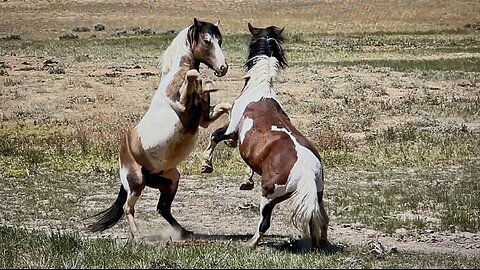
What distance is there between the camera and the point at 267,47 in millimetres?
9820

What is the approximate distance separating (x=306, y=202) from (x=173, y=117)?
1.99 meters

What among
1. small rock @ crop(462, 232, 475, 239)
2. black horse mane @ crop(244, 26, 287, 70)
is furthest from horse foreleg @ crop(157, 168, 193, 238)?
small rock @ crop(462, 232, 475, 239)

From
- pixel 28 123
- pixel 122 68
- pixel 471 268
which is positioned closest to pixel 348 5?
pixel 122 68

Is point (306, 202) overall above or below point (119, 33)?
above

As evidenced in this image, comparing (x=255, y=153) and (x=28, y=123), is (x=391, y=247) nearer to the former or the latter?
(x=255, y=153)

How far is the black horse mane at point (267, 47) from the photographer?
387 inches

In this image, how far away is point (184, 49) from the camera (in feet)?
30.9

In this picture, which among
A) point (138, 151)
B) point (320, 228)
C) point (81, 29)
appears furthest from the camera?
point (81, 29)

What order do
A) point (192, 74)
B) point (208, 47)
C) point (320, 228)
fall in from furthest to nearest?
point (208, 47) < point (192, 74) < point (320, 228)

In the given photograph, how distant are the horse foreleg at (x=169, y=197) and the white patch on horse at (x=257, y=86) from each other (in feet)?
3.11

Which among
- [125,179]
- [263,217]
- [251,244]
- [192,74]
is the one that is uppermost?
[192,74]

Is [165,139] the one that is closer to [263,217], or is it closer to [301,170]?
[263,217]

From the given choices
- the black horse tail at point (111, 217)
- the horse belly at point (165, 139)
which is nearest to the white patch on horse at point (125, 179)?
the black horse tail at point (111, 217)

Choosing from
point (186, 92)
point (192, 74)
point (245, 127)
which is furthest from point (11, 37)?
point (192, 74)
